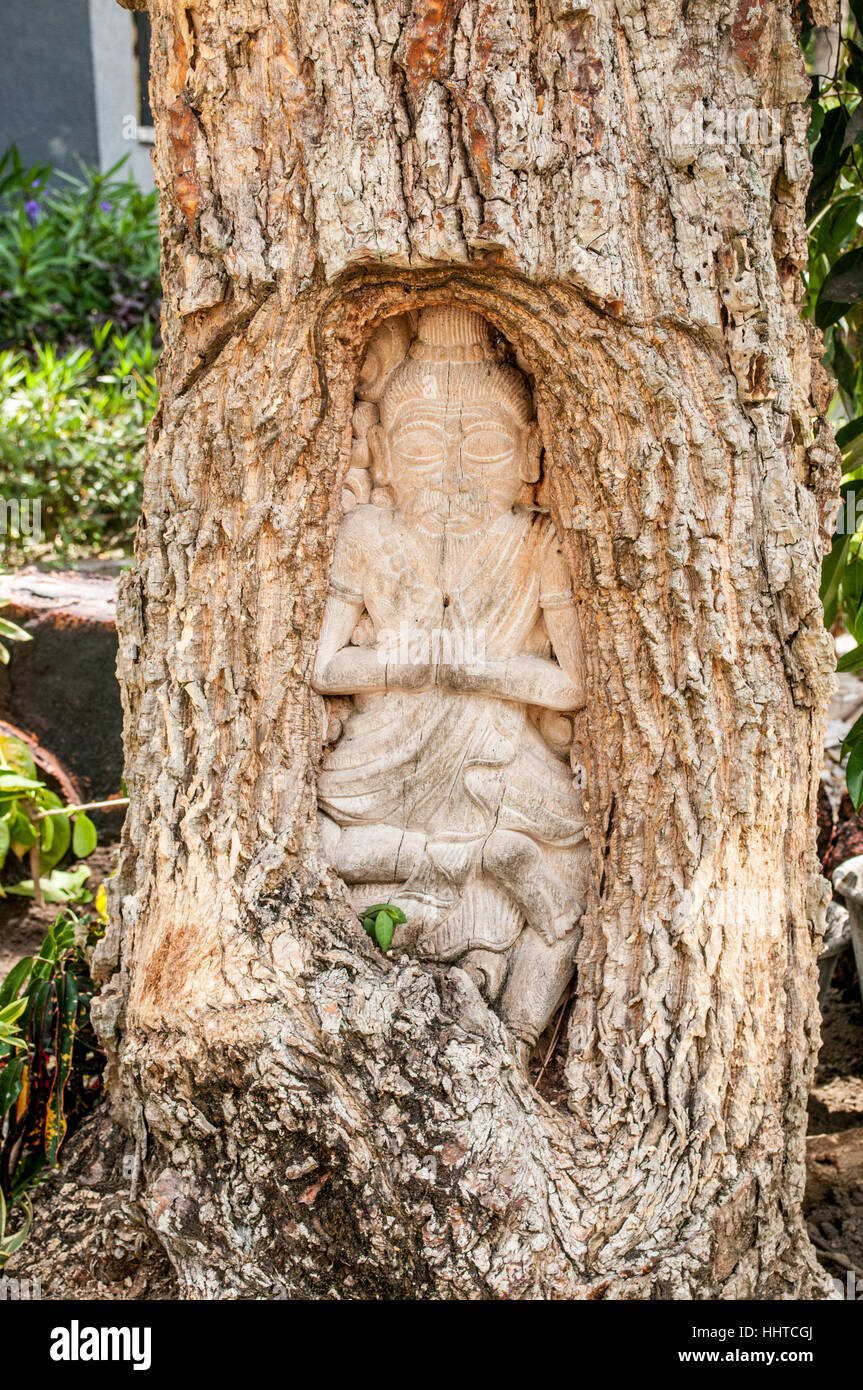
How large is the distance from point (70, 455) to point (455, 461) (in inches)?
131

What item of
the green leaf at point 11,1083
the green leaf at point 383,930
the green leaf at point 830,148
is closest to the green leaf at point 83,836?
the green leaf at point 11,1083

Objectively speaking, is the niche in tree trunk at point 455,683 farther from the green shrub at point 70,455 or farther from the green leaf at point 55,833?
the green shrub at point 70,455

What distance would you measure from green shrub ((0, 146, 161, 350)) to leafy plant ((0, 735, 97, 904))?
11.1ft

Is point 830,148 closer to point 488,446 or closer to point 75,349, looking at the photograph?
point 488,446

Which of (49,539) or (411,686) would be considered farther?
(49,539)

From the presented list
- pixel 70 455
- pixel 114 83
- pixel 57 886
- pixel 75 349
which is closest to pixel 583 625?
pixel 57 886

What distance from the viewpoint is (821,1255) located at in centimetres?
Result: 271

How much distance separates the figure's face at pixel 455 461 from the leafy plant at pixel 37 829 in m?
1.73

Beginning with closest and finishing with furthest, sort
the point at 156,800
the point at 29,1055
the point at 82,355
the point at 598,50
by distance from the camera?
the point at 598,50 < the point at 156,800 < the point at 29,1055 < the point at 82,355

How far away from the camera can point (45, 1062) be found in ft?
8.97

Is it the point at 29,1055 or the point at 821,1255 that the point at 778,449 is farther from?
the point at 29,1055

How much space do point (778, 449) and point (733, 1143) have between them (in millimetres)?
1310

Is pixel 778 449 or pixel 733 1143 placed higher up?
pixel 778 449

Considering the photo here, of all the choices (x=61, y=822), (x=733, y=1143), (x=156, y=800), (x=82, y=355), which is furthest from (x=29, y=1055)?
(x=82, y=355)
